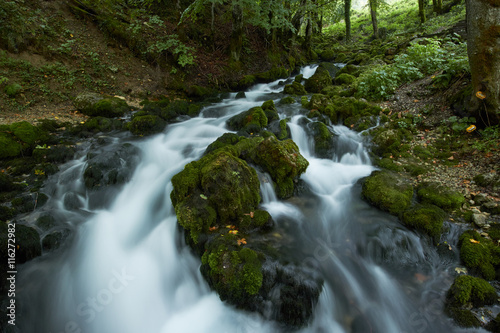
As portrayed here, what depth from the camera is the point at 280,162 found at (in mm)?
5246

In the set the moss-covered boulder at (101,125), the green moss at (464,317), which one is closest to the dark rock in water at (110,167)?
the moss-covered boulder at (101,125)

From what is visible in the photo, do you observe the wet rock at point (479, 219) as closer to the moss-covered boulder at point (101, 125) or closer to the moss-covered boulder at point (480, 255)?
the moss-covered boulder at point (480, 255)

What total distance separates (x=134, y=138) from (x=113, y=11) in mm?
7510

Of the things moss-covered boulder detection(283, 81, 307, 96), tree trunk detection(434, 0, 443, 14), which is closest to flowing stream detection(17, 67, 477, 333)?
moss-covered boulder detection(283, 81, 307, 96)

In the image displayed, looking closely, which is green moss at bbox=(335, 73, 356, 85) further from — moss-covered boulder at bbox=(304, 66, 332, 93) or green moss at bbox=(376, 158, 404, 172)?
green moss at bbox=(376, 158, 404, 172)

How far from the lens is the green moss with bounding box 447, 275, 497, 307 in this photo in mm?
3182

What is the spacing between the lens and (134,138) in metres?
7.31

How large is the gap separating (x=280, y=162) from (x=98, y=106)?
6747 millimetres

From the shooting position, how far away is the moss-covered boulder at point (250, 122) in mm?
7020

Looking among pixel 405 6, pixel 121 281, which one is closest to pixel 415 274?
pixel 121 281

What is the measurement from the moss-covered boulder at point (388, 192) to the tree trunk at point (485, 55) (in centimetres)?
224

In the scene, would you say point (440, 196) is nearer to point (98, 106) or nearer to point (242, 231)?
point (242, 231)

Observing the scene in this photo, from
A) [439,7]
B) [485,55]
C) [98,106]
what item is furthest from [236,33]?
[439,7]

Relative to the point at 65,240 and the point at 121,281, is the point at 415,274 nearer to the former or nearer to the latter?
the point at 121,281
